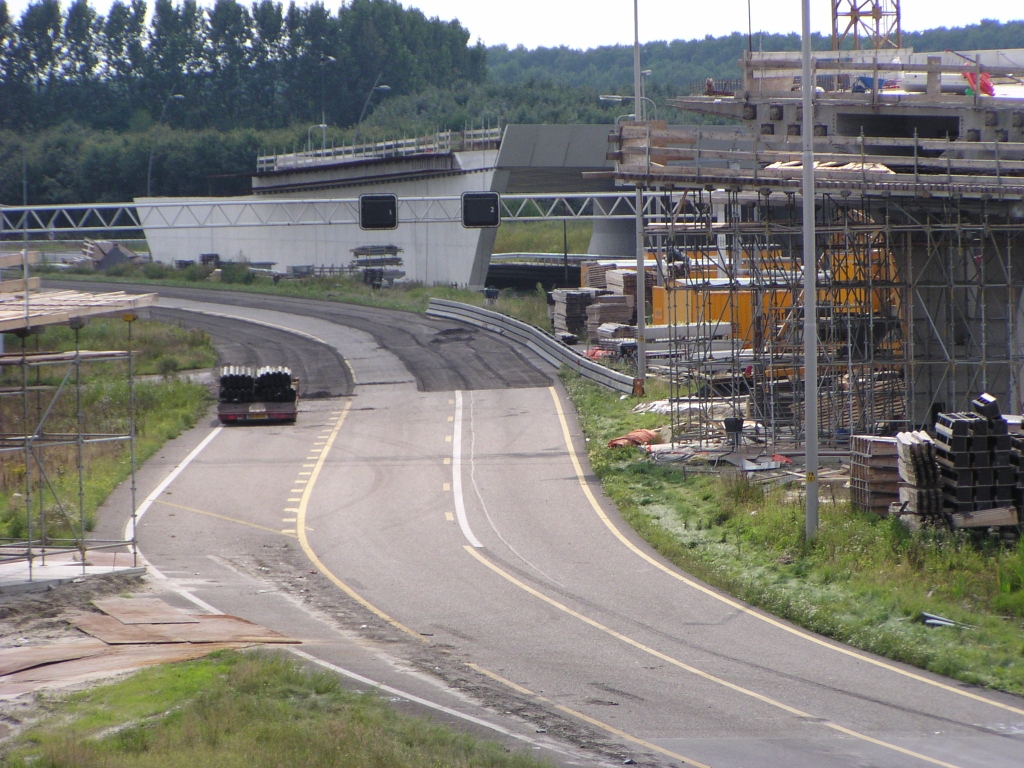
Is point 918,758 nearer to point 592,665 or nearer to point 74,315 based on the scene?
point 592,665

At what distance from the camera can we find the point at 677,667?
14.7 metres

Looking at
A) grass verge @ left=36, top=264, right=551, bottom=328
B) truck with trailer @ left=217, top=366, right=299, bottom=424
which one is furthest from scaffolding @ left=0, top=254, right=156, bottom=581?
grass verge @ left=36, top=264, right=551, bottom=328

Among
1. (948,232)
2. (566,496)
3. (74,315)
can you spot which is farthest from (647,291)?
(74,315)

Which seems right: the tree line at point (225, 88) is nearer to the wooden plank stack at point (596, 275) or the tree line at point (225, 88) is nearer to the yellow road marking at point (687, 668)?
the wooden plank stack at point (596, 275)

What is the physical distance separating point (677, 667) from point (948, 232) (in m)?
17.3

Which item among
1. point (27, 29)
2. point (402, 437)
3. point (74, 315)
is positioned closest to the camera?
point (74, 315)

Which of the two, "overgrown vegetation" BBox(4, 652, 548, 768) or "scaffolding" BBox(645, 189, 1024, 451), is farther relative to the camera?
"scaffolding" BBox(645, 189, 1024, 451)

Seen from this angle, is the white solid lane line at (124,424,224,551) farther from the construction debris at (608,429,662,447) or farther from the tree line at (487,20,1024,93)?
the tree line at (487,20,1024,93)

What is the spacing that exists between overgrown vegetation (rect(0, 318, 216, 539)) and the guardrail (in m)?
11.1

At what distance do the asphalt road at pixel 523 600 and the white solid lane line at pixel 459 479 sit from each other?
81 millimetres

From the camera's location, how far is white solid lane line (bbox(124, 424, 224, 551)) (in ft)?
71.9

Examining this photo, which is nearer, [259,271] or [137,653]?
[137,653]

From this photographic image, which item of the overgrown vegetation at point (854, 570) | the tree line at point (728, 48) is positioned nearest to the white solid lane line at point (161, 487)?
the overgrown vegetation at point (854, 570)

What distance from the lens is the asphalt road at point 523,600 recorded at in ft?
40.3
